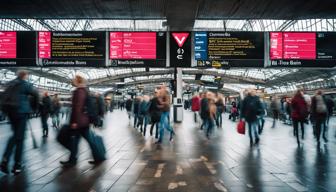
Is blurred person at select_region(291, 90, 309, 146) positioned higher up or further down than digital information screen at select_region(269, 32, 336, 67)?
further down

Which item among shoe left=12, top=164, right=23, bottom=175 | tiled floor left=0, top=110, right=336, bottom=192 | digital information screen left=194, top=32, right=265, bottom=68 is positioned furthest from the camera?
digital information screen left=194, top=32, right=265, bottom=68

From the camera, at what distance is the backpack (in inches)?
224

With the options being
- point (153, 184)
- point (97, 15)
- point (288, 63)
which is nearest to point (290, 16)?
point (288, 63)

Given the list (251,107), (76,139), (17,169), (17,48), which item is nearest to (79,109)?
(76,139)

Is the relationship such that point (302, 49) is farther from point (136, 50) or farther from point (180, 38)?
point (136, 50)

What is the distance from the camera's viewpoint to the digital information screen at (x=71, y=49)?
519 inches

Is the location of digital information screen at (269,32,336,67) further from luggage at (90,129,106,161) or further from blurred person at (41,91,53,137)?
luggage at (90,129,106,161)

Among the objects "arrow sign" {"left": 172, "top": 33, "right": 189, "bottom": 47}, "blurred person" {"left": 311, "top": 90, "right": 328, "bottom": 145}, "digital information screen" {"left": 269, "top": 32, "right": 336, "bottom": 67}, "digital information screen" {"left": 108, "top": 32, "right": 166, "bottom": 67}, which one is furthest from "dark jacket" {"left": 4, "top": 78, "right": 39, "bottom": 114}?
"digital information screen" {"left": 269, "top": 32, "right": 336, "bottom": 67}

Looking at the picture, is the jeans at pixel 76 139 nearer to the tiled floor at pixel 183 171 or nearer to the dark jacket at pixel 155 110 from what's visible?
the tiled floor at pixel 183 171

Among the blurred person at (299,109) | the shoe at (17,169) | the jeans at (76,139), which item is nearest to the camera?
the shoe at (17,169)

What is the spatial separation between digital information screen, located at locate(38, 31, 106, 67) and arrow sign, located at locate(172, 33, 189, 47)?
9.29 feet

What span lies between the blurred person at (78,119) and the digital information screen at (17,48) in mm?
7687

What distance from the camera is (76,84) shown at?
6562mm

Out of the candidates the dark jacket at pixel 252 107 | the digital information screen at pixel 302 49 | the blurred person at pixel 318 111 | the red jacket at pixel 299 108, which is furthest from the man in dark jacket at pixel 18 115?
the digital information screen at pixel 302 49
